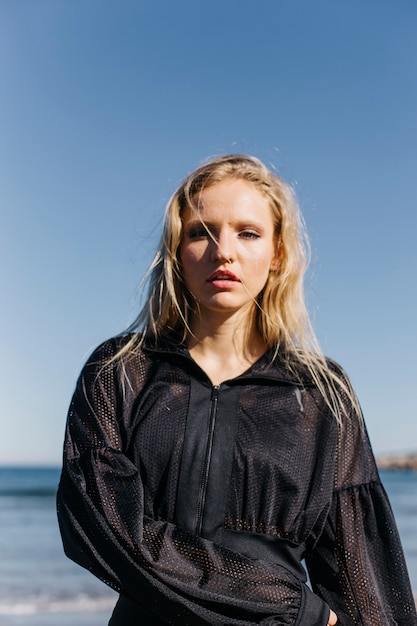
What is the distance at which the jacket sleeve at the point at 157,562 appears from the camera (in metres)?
2.24

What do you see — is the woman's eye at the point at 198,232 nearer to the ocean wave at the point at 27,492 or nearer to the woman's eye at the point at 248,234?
the woman's eye at the point at 248,234

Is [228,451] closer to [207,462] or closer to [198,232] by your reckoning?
[207,462]

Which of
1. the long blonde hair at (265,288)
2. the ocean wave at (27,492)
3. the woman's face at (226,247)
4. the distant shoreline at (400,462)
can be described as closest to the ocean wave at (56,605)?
the long blonde hair at (265,288)

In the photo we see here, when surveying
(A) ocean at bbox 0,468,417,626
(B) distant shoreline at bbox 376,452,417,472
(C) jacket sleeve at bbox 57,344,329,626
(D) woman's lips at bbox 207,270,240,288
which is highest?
(D) woman's lips at bbox 207,270,240,288

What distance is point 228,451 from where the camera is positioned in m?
2.53

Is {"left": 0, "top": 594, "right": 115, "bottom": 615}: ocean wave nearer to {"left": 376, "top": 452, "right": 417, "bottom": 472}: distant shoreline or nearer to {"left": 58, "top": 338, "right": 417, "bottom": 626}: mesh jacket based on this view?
{"left": 58, "top": 338, "right": 417, "bottom": 626}: mesh jacket

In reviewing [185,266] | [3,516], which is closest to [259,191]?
[185,266]

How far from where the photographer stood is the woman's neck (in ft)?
9.04

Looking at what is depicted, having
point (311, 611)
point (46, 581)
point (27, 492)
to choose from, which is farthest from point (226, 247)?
point (27, 492)

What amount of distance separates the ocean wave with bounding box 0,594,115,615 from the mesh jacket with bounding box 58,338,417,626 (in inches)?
241

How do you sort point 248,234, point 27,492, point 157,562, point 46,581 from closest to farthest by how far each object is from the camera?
1. point 157,562
2. point 248,234
3. point 46,581
4. point 27,492

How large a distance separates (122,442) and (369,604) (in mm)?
860

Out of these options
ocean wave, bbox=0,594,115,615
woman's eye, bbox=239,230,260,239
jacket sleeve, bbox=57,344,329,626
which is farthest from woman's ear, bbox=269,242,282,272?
ocean wave, bbox=0,594,115,615

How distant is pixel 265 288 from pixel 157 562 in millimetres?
1023
